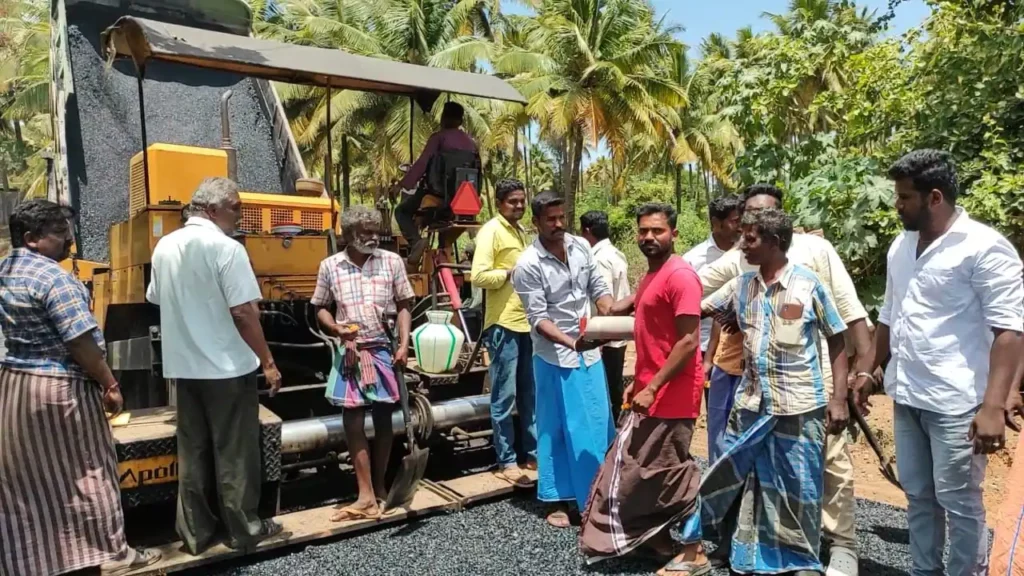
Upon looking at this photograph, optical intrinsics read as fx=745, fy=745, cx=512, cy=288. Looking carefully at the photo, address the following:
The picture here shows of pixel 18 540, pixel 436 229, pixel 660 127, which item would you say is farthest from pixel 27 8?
pixel 18 540

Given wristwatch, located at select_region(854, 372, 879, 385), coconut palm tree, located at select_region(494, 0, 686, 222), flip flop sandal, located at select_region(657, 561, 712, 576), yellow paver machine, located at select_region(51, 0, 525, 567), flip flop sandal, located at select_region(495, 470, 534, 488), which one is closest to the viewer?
wristwatch, located at select_region(854, 372, 879, 385)

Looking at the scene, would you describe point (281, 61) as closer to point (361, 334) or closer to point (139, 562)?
point (361, 334)

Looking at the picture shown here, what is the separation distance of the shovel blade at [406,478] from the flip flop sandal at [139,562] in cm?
109

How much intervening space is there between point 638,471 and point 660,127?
16.3 metres

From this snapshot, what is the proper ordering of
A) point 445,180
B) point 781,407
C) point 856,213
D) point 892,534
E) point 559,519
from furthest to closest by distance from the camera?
point 856,213 < point 445,180 < point 559,519 < point 892,534 < point 781,407

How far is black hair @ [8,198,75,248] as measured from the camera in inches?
117

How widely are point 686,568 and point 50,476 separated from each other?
260cm

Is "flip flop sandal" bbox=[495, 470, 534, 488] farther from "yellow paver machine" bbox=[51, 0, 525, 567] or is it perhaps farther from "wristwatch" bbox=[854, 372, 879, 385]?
"wristwatch" bbox=[854, 372, 879, 385]

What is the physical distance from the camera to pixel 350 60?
4.61 meters

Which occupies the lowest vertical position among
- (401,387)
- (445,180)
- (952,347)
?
(401,387)

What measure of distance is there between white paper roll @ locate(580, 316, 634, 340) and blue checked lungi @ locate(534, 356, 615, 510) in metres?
0.32

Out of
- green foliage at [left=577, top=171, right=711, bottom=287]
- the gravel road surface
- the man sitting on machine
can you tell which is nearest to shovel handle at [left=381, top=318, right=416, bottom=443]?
the gravel road surface

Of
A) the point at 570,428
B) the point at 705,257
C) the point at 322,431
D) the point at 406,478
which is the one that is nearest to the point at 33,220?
the point at 322,431

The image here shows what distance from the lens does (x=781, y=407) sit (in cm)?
292
